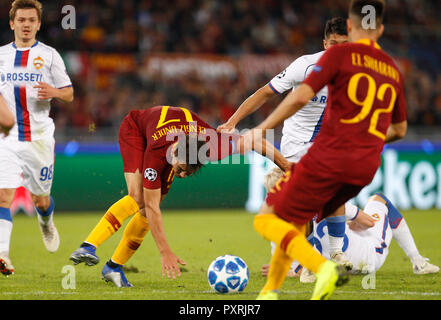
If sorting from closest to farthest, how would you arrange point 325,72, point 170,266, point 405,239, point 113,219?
point 325,72 → point 170,266 → point 113,219 → point 405,239

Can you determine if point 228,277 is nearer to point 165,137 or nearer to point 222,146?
point 222,146

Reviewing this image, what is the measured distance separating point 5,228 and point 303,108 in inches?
121

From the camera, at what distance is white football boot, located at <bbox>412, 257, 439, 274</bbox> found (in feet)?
21.3

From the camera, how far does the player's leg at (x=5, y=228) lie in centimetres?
575

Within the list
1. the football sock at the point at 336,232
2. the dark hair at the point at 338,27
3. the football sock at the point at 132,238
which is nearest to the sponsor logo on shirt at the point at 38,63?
the football sock at the point at 132,238

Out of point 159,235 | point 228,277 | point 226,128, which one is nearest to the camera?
point 159,235

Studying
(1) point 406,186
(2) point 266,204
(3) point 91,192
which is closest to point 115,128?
(3) point 91,192

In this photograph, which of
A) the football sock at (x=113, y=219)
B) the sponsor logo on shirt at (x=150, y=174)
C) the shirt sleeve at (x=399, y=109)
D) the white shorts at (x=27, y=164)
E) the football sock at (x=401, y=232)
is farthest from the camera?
the football sock at (x=401, y=232)

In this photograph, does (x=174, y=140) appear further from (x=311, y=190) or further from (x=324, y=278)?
(x=324, y=278)

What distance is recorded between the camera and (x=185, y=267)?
718cm

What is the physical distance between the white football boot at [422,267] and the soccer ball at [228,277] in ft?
6.75

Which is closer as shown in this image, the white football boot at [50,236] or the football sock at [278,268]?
the football sock at [278,268]

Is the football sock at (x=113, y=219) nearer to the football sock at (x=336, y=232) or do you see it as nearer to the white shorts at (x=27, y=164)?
the white shorts at (x=27, y=164)

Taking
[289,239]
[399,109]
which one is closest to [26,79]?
[289,239]
